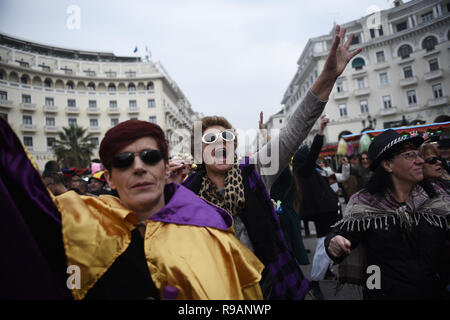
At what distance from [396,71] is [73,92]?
4807 cm

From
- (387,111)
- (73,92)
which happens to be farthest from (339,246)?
(73,92)

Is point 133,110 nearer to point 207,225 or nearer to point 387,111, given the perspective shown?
point 387,111

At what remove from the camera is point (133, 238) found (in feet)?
4.48

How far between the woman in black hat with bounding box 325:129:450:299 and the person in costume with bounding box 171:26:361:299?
49 centimetres

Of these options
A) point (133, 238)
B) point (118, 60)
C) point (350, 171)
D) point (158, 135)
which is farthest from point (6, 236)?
point (118, 60)

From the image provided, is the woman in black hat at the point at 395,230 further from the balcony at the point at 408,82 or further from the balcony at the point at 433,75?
the balcony at the point at 408,82

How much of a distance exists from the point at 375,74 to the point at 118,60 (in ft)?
141

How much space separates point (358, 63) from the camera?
113 ft

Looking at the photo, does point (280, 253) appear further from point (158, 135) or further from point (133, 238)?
point (158, 135)

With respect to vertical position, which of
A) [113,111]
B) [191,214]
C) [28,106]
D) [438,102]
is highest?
[28,106]

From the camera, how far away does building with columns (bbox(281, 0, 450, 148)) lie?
100 ft

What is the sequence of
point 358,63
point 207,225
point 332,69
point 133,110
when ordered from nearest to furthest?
point 207,225, point 332,69, point 358,63, point 133,110

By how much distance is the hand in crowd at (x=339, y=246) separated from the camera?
1.89 m
